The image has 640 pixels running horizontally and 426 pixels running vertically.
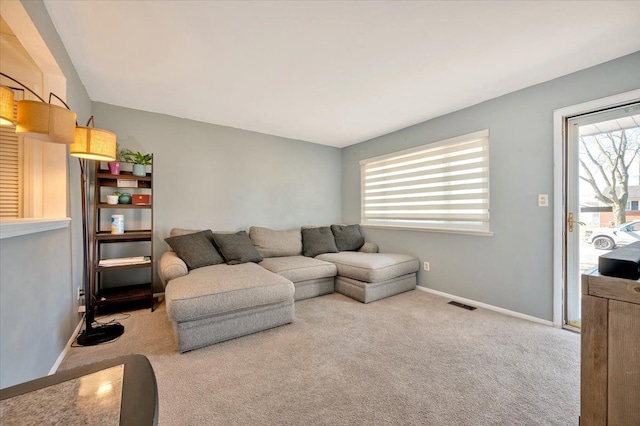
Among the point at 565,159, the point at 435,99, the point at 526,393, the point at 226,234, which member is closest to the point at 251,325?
the point at 226,234

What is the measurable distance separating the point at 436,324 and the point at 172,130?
12.4 feet

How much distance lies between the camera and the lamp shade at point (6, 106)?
1245 mm

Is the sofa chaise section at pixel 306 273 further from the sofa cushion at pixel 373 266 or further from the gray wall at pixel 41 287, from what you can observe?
the gray wall at pixel 41 287

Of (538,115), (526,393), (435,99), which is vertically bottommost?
(526,393)

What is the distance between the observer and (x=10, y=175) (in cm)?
194

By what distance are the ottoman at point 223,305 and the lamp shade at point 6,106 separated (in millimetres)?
1354

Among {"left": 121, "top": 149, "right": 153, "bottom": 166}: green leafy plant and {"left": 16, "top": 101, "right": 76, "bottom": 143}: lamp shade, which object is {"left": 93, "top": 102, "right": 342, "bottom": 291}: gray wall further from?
{"left": 16, "top": 101, "right": 76, "bottom": 143}: lamp shade

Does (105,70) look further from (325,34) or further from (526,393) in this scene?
(526,393)

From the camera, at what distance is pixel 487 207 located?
293 centimetres

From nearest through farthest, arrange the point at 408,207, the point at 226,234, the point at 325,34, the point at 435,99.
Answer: the point at 325,34 → the point at 435,99 → the point at 226,234 → the point at 408,207

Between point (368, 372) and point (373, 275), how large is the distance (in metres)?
1.36

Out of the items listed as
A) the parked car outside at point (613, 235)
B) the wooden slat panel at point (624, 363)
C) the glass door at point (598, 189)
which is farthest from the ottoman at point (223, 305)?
the parked car outside at point (613, 235)

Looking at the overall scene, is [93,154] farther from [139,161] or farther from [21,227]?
[139,161]

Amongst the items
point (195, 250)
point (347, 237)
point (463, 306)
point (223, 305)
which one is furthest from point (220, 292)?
point (463, 306)
